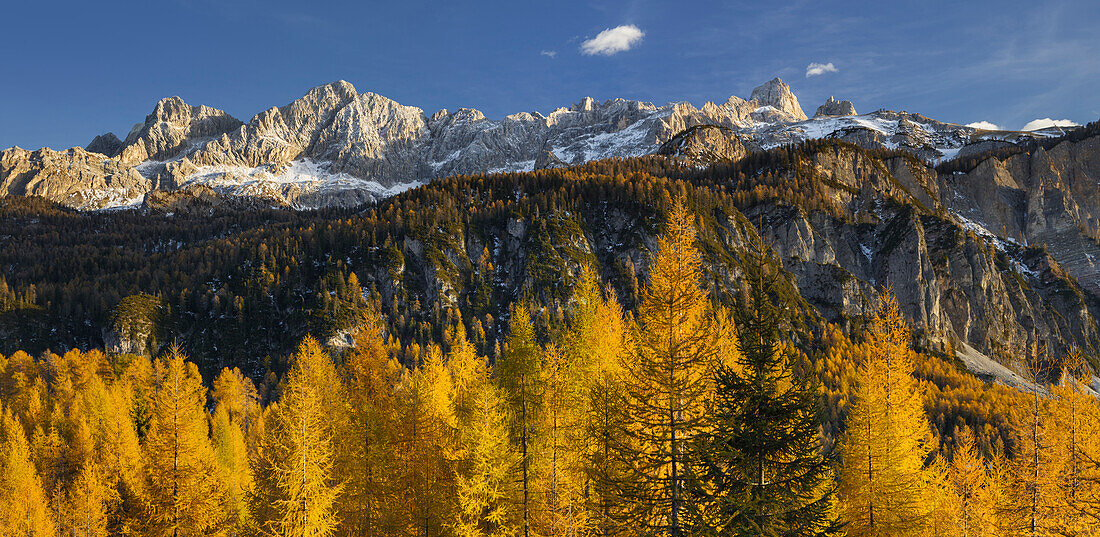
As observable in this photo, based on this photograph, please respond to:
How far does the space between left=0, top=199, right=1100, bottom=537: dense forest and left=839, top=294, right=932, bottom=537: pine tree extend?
3.6 inches

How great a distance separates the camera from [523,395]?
24.2m

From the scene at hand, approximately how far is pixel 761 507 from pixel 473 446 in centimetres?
1423

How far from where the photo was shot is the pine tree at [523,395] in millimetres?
23172

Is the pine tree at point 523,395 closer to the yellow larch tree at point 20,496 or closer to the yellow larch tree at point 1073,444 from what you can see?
the yellow larch tree at point 1073,444

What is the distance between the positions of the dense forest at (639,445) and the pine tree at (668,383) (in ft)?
0.24

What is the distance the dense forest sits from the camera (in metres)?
13.1

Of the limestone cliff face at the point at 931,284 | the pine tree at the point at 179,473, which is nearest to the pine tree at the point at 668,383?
the pine tree at the point at 179,473

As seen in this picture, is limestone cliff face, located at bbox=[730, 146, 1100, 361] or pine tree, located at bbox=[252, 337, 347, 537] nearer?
pine tree, located at bbox=[252, 337, 347, 537]

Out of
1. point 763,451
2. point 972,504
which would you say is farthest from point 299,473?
point 972,504

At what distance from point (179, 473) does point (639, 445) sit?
27205mm

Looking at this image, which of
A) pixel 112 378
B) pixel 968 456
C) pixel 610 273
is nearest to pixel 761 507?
pixel 968 456

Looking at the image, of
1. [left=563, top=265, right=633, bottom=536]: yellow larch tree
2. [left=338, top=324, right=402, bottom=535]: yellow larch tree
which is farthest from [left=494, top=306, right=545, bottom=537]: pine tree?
[left=338, top=324, right=402, bottom=535]: yellow larch tree

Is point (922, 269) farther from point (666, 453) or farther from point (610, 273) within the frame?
point (666, 453)

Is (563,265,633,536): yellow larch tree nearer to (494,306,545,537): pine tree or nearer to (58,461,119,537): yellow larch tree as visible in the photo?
(494,306,545,537): pine tree
